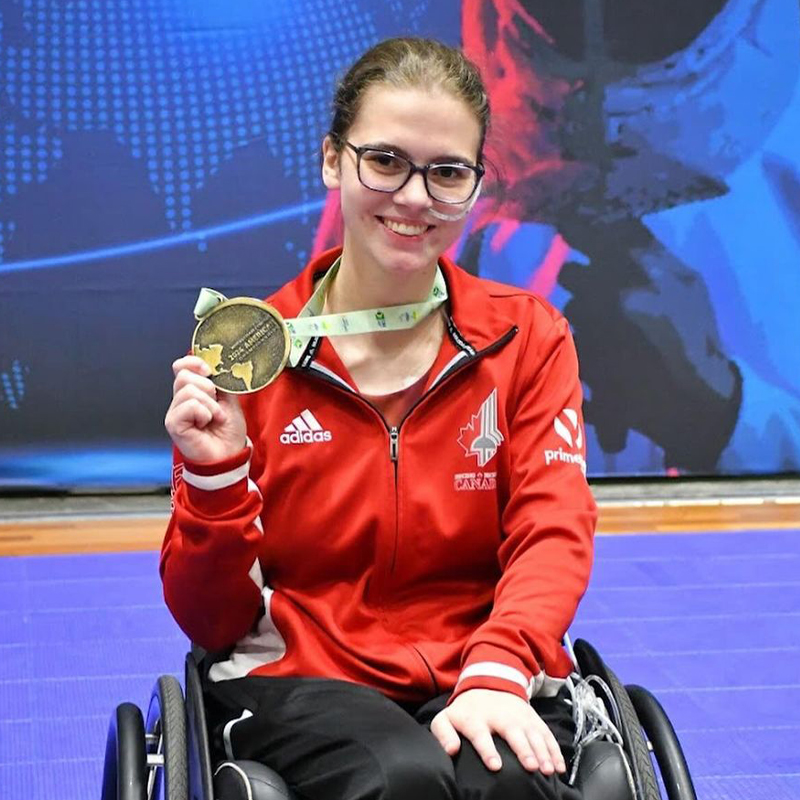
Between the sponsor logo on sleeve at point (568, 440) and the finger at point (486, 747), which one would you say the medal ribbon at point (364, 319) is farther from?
the finger at point (486, 747)

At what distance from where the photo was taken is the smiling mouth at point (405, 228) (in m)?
1.75

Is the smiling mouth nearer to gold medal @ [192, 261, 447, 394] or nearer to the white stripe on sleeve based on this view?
gold medal @ [192, 261, 447, 394]

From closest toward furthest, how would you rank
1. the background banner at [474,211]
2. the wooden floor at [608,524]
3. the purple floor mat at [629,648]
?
the purple floor mat at [629,648] < the wooden floor at [608,524] < the background banner at [474,211]

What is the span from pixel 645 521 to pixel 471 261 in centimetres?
118

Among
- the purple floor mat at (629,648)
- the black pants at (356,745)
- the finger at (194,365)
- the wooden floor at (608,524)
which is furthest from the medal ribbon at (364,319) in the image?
the wooden floor at (608,524)

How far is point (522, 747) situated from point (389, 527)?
38 centimetres

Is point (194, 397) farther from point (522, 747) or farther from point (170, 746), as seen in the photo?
point (522, 747)

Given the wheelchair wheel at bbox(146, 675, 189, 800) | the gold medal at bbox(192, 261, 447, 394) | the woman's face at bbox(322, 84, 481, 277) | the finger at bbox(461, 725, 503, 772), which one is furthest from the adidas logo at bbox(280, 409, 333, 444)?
the finger at bbox(461, 725, 503, 772)

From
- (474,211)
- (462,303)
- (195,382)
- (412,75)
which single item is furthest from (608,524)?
(195,382)

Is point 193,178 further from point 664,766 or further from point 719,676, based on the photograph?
point 664,766

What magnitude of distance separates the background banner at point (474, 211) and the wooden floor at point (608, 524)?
19 centimetres

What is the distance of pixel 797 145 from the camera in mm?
5102

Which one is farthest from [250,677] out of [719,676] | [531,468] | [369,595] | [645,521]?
[645,521]

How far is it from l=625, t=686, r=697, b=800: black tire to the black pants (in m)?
0.11
